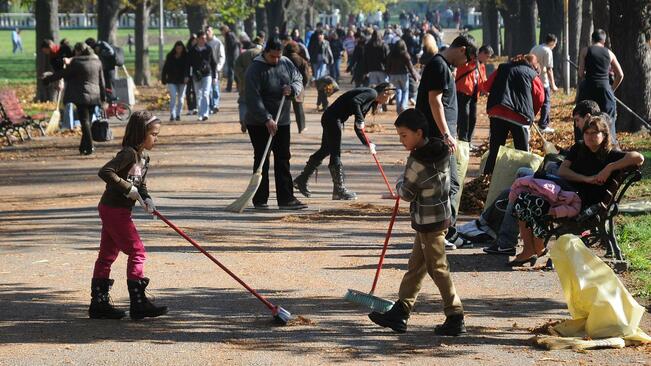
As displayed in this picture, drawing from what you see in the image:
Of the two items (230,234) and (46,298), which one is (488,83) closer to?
(230,234)

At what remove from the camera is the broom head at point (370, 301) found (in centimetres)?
864

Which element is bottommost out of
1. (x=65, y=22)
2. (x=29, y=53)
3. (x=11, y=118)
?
(x=29, y=53)

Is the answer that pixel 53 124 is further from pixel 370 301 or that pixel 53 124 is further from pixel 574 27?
pixel 370 301

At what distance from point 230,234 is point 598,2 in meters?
13.8

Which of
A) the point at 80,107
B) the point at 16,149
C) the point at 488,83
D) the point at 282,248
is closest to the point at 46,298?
the point at 282,248

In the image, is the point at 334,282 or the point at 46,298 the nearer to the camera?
the point at 46,298

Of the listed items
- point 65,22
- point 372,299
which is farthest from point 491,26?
point 372,299

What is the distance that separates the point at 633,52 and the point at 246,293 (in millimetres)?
14790

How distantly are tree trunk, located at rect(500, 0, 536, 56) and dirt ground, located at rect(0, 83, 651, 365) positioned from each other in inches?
1212

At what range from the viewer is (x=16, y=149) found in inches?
897

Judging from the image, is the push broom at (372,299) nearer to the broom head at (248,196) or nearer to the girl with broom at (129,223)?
the girl with broom at (129,223)

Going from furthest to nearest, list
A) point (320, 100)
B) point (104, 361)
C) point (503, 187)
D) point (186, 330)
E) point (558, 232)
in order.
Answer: point (320, 100)
point (503, 187)
point (558, 232)
point (186, 330)
point (104, 361)

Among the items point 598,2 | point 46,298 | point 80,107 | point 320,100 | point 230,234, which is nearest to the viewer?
point 46,298

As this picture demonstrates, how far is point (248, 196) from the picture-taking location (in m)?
14.3
